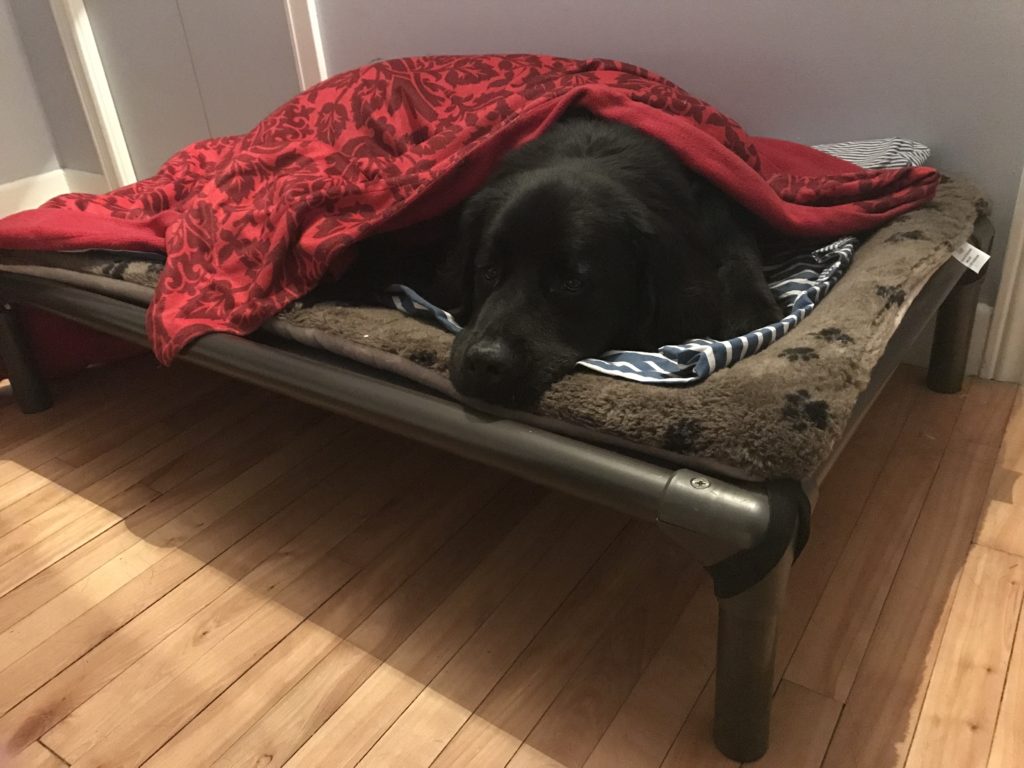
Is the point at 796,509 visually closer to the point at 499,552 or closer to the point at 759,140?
the point at 499,552

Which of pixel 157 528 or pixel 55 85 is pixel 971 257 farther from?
pixel 55 85

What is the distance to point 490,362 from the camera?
3.04 ft

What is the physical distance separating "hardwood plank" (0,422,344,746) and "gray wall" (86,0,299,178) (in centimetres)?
135

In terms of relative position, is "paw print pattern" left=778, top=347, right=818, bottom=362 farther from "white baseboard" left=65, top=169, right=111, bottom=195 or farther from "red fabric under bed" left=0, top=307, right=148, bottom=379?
"white baseboard" left=65, top=169, right=111, bottom=195

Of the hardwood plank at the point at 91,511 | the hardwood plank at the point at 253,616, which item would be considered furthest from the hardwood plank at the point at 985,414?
the hardwood plank at the point at 91,511

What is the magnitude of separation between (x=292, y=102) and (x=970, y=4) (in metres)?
1.29

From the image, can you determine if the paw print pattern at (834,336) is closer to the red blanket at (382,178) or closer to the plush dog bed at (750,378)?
the plush dog bed at (750,378)

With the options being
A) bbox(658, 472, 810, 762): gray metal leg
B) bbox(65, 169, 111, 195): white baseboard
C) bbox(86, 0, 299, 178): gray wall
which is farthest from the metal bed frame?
bbox(65, 169, 111, 195): white baseboard

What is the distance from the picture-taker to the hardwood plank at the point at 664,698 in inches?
36.5

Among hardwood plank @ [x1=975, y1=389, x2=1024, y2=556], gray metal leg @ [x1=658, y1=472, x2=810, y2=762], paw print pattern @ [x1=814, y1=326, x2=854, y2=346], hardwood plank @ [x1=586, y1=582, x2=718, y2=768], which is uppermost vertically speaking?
paw print pattern @ [x1=814, y1=326, x2=854, y2=346]

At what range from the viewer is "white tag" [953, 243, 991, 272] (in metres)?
1.29

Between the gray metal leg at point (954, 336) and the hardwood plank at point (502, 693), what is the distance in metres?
0.79

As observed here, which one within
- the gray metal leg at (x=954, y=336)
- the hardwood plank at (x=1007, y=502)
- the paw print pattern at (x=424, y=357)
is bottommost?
the hardwood plank at (x=1007, y=502)

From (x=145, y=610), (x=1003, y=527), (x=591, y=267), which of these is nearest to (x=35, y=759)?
(x=145, y=610)
